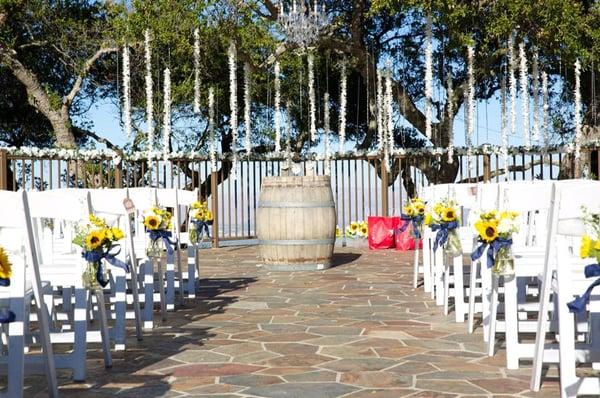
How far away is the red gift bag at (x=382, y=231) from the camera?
45.2 ft

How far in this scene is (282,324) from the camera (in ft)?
19.9

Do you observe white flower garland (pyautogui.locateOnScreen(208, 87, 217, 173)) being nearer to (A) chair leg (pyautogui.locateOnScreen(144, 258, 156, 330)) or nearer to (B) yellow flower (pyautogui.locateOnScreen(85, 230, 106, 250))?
(A) chair leg (pyautogui.locateOnScreen(144, 258, 156, 330))

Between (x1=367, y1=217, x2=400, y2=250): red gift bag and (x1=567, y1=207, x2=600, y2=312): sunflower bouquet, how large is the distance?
35.0ft

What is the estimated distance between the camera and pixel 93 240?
4.28 meters

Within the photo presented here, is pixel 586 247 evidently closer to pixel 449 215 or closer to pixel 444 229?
pixel 449 215

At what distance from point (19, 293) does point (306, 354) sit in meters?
2.01

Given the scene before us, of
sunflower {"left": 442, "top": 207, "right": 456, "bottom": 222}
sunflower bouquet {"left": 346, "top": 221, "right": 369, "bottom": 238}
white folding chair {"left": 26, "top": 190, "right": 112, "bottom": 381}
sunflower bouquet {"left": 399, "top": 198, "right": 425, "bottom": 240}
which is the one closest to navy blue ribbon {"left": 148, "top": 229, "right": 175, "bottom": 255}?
white folding chair {"left": 26, "top": 190, "right": 112, "bottom": 381}

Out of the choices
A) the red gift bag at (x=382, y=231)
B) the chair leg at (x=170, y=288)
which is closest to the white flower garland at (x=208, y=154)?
the red gift bag at (x=382, y=231)

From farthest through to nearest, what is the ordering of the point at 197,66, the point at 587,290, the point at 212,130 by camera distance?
1. the point at 197,66
2. the point at 212,130
3. the point at 587,290

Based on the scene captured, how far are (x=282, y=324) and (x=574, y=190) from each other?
3179mm

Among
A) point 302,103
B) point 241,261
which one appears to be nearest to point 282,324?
point 241,261

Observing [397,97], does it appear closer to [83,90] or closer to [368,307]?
[83,90]

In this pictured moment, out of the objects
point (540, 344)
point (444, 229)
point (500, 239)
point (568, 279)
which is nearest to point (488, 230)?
point (500, 239)

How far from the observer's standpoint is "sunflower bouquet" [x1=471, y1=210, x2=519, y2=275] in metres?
4.35
